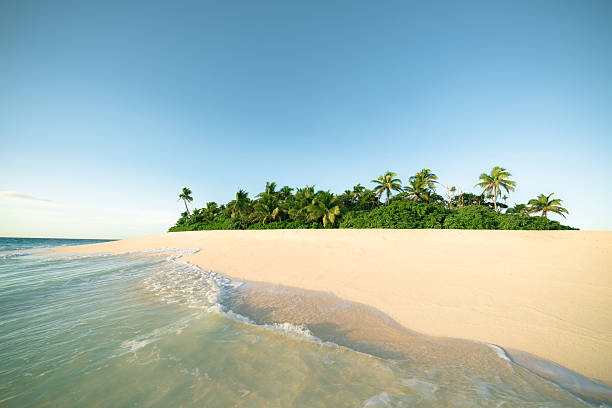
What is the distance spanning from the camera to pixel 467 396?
84.0 inches

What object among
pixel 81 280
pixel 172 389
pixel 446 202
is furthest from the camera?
pixel 446 202

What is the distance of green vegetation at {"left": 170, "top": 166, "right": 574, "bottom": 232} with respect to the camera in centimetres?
1842

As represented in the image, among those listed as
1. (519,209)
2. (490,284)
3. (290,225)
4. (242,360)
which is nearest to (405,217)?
(290,225)

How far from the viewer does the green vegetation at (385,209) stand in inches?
725

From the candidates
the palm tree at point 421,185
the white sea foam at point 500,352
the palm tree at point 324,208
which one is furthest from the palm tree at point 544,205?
the white sea foam at point 500,352

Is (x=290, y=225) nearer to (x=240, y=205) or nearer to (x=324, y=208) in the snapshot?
(x=324, y=208)

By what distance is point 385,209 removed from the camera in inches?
862

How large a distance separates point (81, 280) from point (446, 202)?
4483 centimetres

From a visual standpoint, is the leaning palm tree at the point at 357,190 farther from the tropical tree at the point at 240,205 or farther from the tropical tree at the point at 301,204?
the tropical tree at the point at 240,205

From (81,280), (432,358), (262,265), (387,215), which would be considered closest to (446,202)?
(387,215)

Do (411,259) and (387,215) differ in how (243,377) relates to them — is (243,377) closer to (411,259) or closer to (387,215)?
(411,259)

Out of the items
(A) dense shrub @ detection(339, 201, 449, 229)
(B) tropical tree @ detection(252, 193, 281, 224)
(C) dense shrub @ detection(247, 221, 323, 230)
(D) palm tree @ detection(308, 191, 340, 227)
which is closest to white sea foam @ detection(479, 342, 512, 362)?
(A) dense shrub @ detection(339, 201, 449, 229)

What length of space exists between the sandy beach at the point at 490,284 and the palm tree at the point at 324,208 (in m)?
15.4

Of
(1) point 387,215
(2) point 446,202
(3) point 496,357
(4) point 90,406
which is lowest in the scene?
(3) point 496,357
